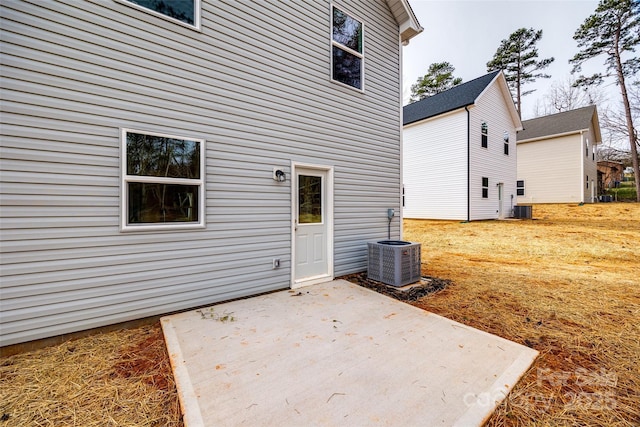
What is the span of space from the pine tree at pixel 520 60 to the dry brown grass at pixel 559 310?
20446mm

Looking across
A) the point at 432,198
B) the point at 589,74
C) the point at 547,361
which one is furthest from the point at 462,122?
the point at 589,74

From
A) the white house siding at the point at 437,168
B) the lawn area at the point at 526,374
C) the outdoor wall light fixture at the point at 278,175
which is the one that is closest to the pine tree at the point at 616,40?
the white house siding at the point at 437,168

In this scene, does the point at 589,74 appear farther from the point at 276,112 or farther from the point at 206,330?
the point at 206,330

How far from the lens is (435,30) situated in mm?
13703

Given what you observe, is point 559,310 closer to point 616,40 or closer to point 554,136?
point 554,136

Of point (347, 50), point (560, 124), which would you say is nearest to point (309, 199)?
point (347, 50)

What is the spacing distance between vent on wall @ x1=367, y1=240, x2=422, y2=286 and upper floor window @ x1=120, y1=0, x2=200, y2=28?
427cm

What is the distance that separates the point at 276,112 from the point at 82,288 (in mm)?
3277

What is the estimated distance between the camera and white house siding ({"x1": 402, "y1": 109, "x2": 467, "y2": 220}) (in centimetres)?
1234

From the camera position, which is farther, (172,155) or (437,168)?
(437,168)

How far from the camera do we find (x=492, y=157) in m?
13.4

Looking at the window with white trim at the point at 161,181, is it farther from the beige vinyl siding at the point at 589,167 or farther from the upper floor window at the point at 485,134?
the beige vinyl siding at the point at 589,167

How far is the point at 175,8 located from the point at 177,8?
0.08 feet

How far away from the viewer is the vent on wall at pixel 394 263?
433 centimetres
